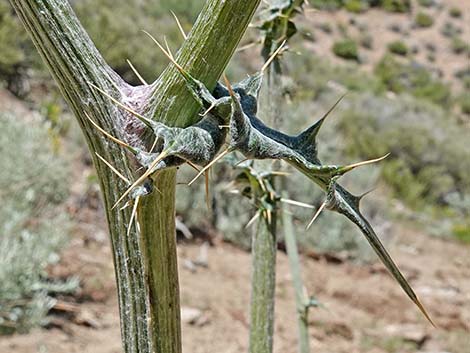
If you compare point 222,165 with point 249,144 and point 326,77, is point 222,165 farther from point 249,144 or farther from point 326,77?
point 326,77

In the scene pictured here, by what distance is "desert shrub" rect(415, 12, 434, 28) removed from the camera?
93.9 ft

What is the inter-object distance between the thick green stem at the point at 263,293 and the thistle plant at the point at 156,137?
0.47 m

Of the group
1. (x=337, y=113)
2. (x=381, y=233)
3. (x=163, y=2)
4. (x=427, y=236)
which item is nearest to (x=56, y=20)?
(x=381, y=233)

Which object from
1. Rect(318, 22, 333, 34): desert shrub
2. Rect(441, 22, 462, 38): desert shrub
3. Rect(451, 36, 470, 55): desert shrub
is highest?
Rect(441, 22, 462, 38): desert shrub

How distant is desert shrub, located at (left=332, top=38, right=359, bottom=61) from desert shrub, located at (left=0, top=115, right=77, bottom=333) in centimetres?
2021

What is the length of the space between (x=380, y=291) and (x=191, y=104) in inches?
215

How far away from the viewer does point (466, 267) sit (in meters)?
7.44

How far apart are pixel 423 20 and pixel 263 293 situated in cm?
2953

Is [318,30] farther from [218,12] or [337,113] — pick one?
[218,12]

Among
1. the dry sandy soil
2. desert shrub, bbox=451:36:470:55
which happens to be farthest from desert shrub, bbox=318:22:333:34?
the dry sandy soil

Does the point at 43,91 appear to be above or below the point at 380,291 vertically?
above

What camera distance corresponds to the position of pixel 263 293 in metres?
1.35

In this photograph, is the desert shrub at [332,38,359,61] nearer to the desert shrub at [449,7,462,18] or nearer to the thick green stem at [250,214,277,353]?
the desert shrub at [449,7,462,18]

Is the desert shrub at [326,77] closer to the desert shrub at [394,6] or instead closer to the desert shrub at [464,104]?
the desert shrub at [464,104]
